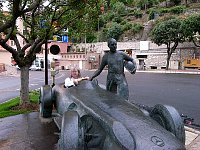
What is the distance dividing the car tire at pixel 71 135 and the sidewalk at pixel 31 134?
191 centimetres

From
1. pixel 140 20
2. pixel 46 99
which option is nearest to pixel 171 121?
pixel 46 99

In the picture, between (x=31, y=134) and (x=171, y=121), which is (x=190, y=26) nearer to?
(x=31, y=134)

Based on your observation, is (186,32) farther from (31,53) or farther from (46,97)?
(46,97)

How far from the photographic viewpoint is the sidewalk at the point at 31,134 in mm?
6094

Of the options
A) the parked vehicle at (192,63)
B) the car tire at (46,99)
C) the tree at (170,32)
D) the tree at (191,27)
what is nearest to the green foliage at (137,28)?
the parked vehicle at (192,63)

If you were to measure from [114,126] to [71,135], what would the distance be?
0.57 meters

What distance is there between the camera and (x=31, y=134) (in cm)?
696

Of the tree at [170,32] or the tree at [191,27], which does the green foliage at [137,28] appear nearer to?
the tree at [170,32]

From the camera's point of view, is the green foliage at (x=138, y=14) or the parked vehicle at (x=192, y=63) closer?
the parked vehicle at (x=192, y=63)

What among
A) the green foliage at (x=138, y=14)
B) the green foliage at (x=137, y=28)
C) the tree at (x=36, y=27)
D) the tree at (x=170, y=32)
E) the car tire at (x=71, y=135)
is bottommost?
the car tire at (x=71, y=135)

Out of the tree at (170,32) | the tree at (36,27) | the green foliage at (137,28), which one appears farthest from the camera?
the green foliage at (137,28)

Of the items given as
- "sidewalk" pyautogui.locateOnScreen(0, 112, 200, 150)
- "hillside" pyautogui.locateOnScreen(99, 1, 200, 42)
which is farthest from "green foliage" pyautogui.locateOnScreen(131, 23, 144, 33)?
"sidewalk" pyautogui.locateOnScreen(0, 112, 200, 150)

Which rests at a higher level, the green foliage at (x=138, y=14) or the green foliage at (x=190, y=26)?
the green foliage at (x=138, y=14)

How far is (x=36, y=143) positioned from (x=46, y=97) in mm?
1648
